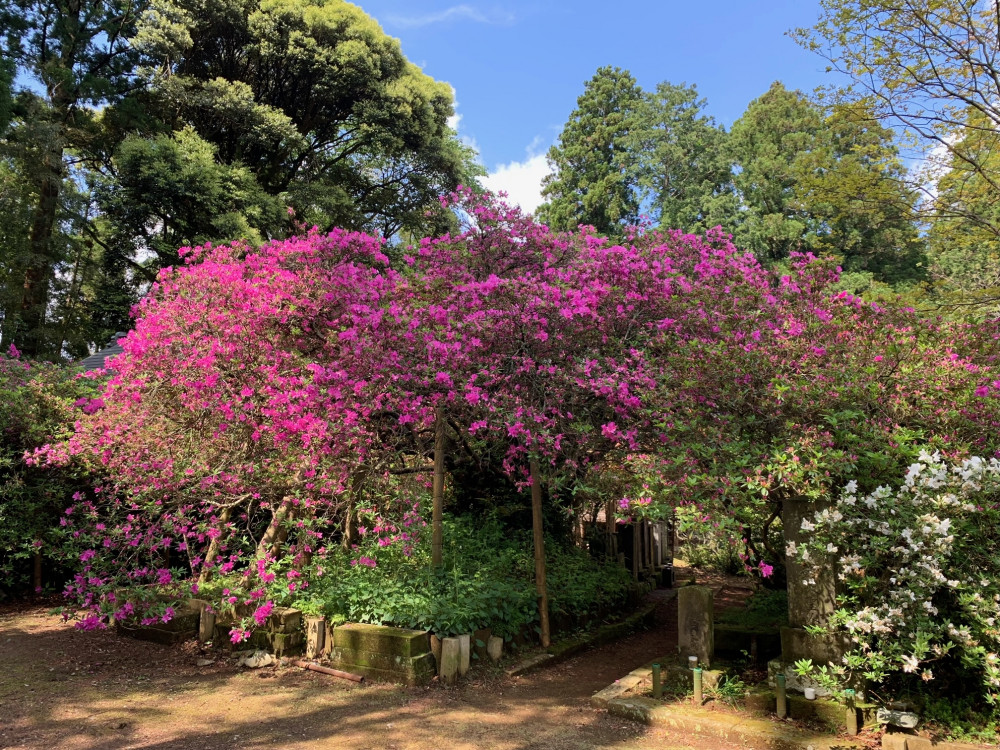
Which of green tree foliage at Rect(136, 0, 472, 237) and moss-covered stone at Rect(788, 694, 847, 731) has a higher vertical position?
green tree foliage at Rect(136, 0, 472, 237)

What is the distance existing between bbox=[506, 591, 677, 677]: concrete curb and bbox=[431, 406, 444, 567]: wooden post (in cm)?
126

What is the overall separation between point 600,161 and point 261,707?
24.4 metres

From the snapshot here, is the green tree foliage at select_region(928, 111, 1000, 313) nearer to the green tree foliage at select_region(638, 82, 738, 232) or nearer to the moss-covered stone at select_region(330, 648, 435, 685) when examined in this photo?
the moss-covered stone at select_region(330, 648, 435, 685)

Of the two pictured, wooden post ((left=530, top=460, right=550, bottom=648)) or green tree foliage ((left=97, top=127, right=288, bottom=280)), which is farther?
green tree foliage ((left=97, top=127, right=288, bottom=280))

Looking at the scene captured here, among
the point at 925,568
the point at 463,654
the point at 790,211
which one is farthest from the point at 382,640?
the point at 790,211

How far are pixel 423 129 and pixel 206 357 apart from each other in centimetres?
1259

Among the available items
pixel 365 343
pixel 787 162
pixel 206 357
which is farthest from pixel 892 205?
pixel 787 162

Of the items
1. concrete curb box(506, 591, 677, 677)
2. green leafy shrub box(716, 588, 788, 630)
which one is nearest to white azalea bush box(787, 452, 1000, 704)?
green leafy shrub box(716, 588, 788, 630)

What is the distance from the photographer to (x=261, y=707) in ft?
A: 15.1

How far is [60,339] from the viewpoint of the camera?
A: 15797 mm

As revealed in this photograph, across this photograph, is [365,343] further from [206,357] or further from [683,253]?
[683,253]

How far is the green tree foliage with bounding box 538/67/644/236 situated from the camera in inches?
955

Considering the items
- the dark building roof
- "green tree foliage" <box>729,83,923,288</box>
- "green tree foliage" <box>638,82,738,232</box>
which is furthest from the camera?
"green tree foliage" <box>638,82,738,232</box>

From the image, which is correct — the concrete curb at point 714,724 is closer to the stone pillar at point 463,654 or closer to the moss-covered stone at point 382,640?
the stone pillar at point 463,654
